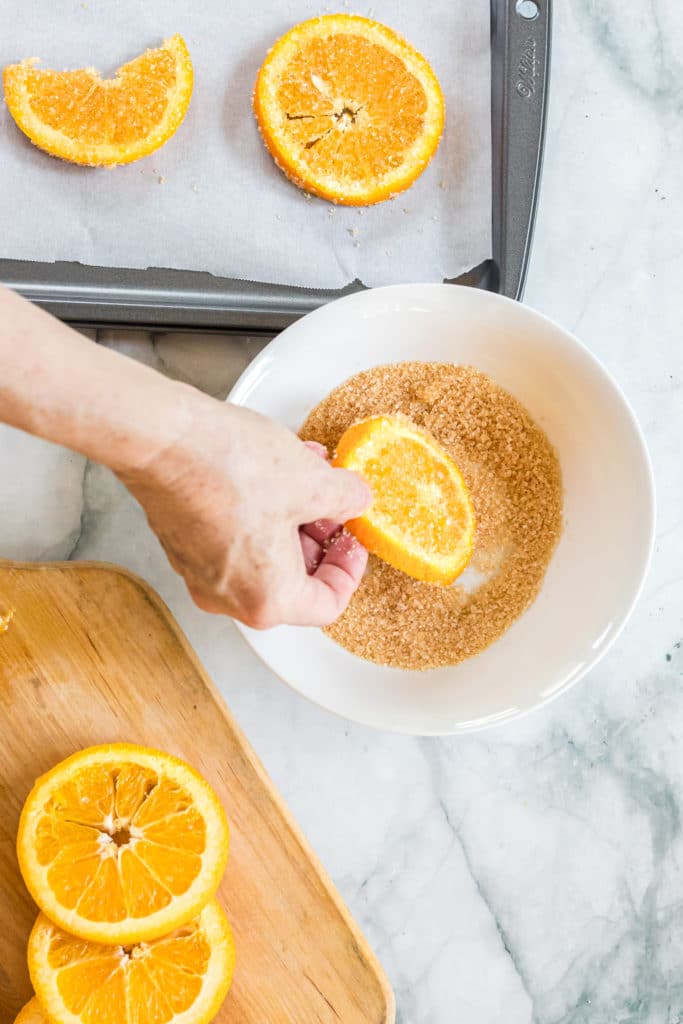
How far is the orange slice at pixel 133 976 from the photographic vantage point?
112 centimetres

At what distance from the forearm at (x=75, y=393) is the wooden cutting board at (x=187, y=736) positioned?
48cm

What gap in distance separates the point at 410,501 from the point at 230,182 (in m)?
0.50

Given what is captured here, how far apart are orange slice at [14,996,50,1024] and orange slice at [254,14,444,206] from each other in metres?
1.09

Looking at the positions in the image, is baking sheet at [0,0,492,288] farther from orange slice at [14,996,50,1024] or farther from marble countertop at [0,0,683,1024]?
orange slice at [14,996,50,1024]

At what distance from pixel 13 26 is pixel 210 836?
3.55 ft

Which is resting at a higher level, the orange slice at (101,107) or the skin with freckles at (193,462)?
the orange slice at (101,107)

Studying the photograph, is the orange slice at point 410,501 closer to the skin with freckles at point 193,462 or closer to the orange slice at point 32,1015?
the skin with freckles at point 193,462

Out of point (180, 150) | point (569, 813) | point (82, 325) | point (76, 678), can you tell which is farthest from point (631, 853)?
point (180, 150)

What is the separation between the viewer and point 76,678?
49.3 inches

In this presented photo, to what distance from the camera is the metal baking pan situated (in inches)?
48.6

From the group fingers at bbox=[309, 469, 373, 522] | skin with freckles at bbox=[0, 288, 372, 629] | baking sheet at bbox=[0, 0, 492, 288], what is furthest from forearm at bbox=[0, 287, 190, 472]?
baking sheet at bbox=[0, 0, 492, 288]

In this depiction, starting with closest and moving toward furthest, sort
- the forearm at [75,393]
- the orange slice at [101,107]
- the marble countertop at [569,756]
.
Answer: the forearm at [75,393], the orange slice at [101,107], the marble countertop at [569,756]

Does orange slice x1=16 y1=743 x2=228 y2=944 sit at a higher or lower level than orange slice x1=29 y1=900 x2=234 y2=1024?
higher

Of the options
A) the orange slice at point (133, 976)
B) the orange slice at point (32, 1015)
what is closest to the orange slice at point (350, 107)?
the orange slice at point (133, 976)
